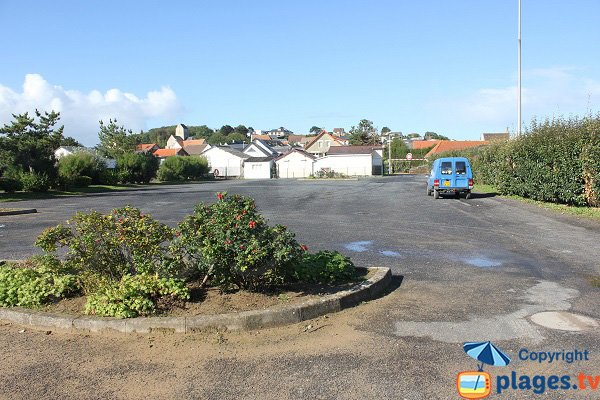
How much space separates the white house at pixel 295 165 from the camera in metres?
78.9

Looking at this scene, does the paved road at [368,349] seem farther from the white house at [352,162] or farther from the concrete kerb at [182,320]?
the white house at [352,162]

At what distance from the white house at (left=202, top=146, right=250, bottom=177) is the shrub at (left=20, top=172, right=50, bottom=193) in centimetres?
4615

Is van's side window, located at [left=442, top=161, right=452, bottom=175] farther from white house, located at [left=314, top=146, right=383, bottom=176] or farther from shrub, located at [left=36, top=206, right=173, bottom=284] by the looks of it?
white house, located at [left=314, top=146, right=383, bottom=176]

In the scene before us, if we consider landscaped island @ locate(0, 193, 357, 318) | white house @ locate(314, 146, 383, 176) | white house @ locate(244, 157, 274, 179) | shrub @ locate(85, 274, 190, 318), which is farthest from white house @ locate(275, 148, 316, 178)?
shrub @ locate(85, 274, 190, 318)

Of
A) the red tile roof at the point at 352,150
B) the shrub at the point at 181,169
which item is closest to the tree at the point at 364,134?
the red tile roof at the point at 352,150

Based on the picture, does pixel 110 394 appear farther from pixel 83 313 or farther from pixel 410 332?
pixel 410 332

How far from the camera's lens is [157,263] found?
6.07 meters

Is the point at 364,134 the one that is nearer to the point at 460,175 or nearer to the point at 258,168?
the point at 258,168

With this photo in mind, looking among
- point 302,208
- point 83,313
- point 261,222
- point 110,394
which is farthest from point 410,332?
point 302,208

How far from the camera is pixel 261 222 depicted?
5.81 meters

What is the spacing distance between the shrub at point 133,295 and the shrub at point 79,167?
3615 centimetres

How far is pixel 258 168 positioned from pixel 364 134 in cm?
3947

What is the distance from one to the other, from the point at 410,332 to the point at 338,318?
82 centimetres

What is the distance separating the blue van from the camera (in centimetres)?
2442
